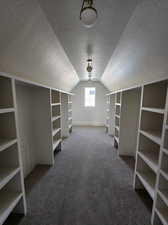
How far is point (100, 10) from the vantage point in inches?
41.6

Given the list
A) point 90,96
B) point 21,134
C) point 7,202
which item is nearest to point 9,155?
point 7,202

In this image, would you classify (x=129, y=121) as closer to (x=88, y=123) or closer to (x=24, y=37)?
(x=24, y=37)

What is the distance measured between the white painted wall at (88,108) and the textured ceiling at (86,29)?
3816 mm

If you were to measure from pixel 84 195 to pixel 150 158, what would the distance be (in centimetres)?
109

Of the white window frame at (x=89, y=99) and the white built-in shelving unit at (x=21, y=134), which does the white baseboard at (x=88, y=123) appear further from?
the white built-in shelving unit at (x=21, y=134)

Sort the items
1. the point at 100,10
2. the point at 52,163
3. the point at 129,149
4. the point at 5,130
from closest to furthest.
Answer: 1. the point at 100,10
2. the point at 5,130
3. the point at 52,163
4. the point at 129,149

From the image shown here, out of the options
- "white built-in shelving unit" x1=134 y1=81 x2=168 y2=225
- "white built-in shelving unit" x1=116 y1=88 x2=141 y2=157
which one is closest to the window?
"white built-in shelving unit" x1=116 y1=88 x2=141 y2=157

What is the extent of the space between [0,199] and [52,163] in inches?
46.3

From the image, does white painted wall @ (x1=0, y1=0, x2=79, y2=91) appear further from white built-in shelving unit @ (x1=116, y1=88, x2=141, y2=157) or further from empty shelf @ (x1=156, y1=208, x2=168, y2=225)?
empty shelf @ (x1=156, y1=208, x2=168, y2=225)

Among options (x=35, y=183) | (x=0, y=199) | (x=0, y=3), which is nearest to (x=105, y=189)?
(x=35, y=183)

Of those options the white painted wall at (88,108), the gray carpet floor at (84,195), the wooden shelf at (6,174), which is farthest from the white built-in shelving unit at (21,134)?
the white painted wall at (88,108)

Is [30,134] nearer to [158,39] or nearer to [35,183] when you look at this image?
[35,183]

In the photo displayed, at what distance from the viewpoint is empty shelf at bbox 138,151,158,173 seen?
1.26m

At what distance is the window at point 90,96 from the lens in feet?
19.1
